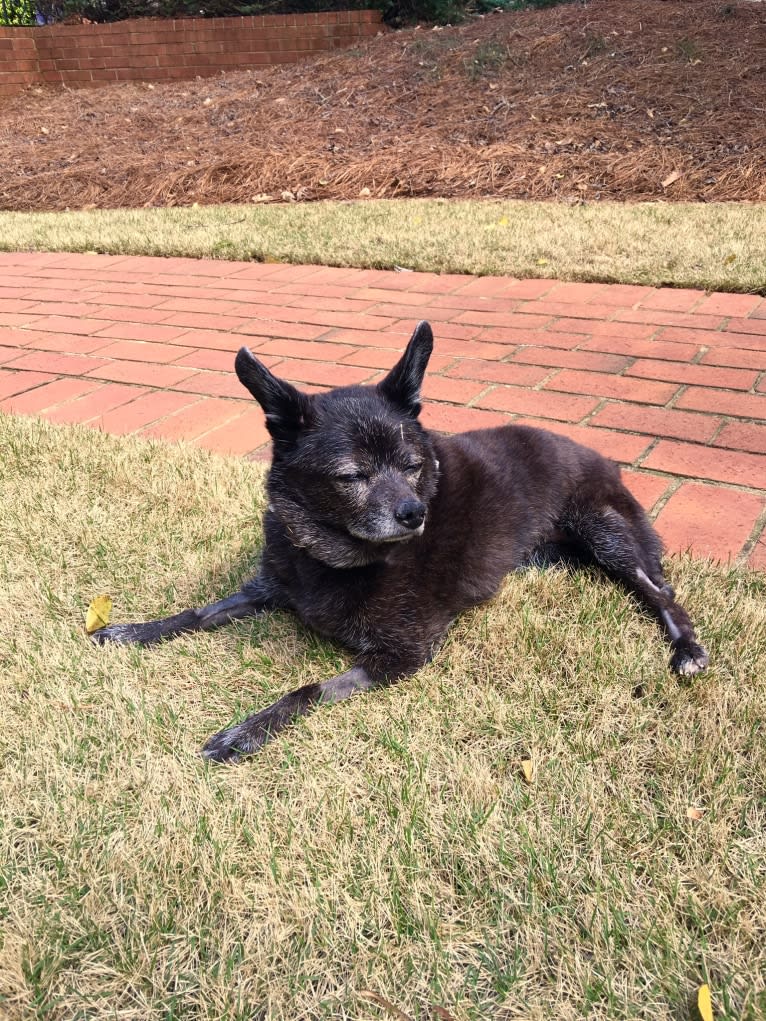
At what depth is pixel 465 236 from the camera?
21.4 feet

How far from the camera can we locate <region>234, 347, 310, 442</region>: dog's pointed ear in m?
2.27

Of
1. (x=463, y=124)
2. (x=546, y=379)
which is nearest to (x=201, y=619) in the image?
(x=546, y=379)

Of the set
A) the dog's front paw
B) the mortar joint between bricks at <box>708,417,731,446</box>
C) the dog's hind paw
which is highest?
the mortar joint between bricks at <box>708,417,731,446</box>

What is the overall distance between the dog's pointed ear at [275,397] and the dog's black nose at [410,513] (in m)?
0.40

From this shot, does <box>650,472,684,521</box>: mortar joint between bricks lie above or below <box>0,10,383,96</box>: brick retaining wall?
below

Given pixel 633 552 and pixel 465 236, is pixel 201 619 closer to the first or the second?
pixel 633 552

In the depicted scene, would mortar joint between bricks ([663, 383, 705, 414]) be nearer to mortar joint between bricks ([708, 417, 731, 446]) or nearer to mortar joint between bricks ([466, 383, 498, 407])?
mortar joint between bricks ([708, 417, 731, 446])

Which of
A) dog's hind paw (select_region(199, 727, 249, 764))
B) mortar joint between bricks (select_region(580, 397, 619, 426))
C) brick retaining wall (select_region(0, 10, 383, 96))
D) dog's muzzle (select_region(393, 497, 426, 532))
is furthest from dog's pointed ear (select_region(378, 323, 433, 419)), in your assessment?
brick retaining wall (select_region(0, 10, 383, 96))

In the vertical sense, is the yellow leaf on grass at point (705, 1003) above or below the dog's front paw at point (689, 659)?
below

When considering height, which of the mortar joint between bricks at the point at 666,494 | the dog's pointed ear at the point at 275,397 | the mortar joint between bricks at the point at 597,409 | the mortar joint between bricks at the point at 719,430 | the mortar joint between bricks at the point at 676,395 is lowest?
the mortar joint between bricks at the point at 666,494

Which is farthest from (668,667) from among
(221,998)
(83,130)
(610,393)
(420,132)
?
(83,130)

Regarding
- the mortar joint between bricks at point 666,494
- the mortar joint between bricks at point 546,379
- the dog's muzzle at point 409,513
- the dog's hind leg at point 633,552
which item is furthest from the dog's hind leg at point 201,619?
the mortar joint between bricks at point 546,379

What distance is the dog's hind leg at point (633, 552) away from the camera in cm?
256

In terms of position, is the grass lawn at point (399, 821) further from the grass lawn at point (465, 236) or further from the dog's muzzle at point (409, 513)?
the grass lawn at point (465, 236)
